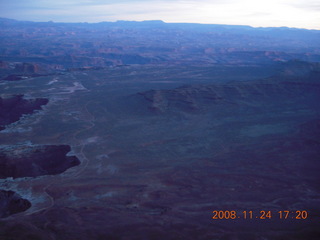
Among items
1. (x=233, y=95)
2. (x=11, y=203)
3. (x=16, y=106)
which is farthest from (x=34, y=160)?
(x=233, y=95)

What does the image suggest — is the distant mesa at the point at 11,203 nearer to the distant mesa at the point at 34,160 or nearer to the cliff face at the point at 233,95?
the distant mesa at the point at 34,160

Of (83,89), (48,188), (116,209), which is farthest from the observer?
(83,89)

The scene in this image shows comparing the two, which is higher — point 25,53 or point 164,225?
point 25,53

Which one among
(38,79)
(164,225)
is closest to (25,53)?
(38,79)

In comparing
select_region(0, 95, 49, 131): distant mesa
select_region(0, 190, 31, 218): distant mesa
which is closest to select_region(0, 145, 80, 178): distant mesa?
select_region(0, 190, 31, 218): distant mesa

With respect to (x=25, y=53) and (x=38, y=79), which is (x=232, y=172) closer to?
(x=38, y=79)
